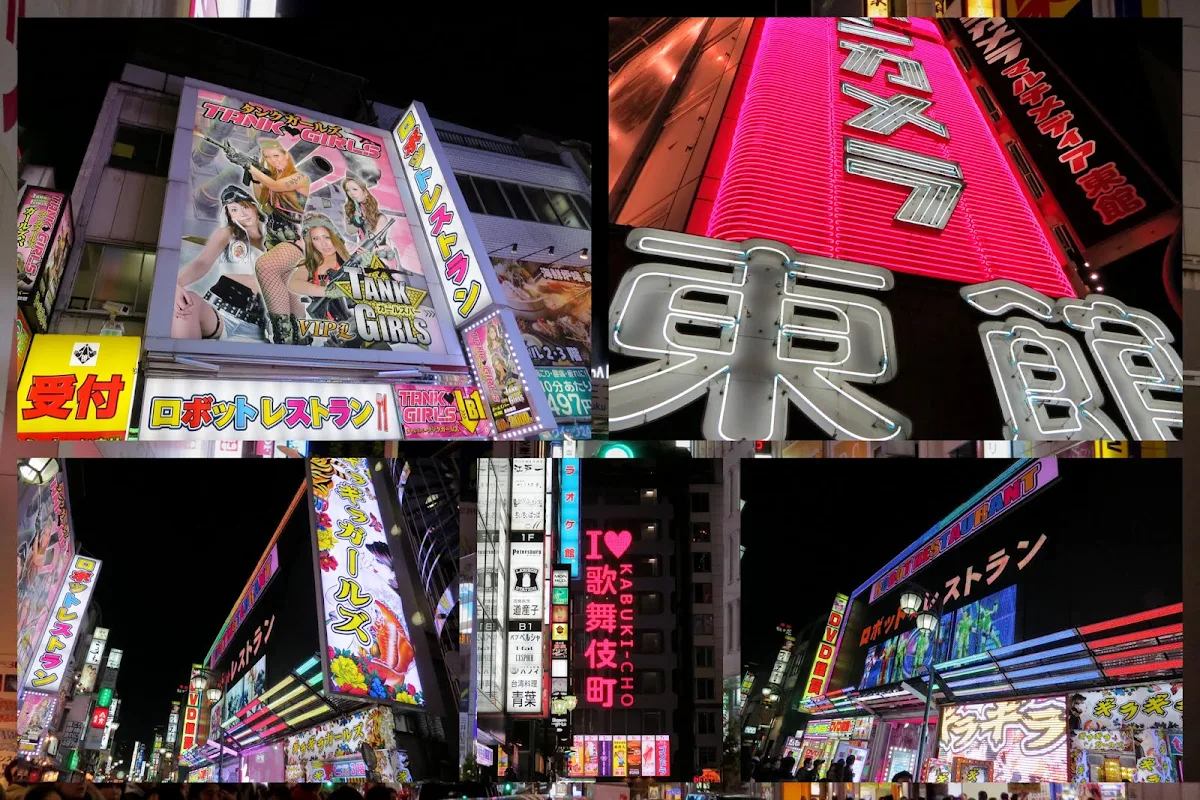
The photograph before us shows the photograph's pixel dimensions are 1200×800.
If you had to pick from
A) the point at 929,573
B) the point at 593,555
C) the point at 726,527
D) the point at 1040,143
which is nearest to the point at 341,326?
the point at 593,555

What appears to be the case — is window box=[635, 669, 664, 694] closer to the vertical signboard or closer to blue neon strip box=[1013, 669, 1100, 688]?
the vertical signboard

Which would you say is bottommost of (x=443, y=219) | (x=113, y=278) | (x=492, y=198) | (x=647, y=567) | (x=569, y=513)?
(x=647, y=567)

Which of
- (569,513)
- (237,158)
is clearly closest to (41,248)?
(237,158)

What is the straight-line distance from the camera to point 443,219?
942 centimetres

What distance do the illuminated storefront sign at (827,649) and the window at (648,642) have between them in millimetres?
1226

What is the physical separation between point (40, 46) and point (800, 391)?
6.31 meters

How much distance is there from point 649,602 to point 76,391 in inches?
181

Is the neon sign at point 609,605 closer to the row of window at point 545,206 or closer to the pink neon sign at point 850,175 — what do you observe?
the row of window at point 545,206

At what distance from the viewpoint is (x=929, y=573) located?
32.1ft

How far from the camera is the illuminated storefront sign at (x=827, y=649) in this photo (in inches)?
380

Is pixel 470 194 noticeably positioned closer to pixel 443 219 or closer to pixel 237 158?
pixel 443 219

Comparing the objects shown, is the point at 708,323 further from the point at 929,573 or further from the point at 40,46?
the point at 40,46

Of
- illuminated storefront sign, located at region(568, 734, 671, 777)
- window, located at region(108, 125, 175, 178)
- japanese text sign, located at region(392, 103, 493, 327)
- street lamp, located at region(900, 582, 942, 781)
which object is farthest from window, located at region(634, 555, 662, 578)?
window, located at region(108, 125, 175, 178)

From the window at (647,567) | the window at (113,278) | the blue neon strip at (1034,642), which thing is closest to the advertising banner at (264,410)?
the window at (113,278)
